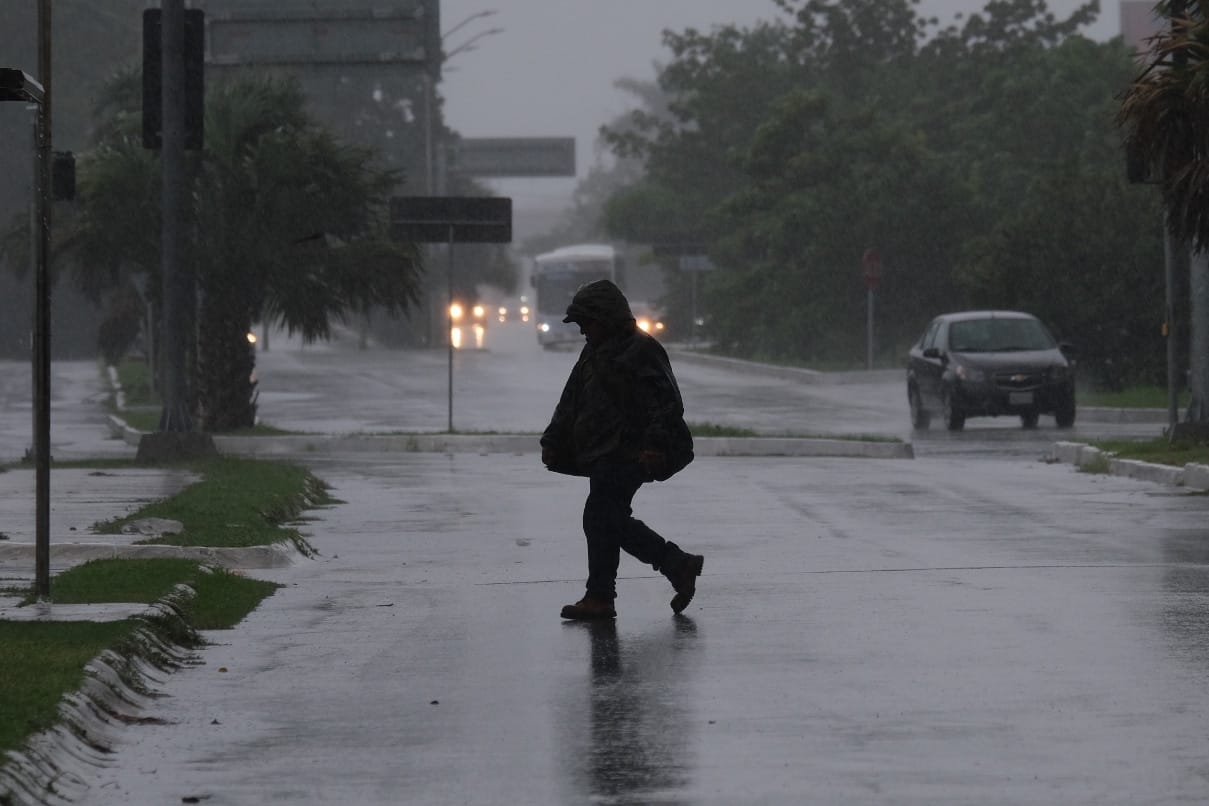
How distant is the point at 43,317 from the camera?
1141cm

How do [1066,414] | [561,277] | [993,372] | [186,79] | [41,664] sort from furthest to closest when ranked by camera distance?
[561,277] < [1066,414] < [993,372] < [186,79] < [41,664]

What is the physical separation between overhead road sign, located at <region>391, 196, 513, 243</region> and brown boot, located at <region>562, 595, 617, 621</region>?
19.8 metres

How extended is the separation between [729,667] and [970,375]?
77.6 ft

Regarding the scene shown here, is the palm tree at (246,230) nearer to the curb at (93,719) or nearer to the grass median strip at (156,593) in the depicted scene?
the grass median strip at (156,593)

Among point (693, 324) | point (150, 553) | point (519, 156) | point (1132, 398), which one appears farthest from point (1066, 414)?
point (519, 156)

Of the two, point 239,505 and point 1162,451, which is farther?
point 1162,451

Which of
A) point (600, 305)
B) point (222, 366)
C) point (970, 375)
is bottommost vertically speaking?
point (970, 375)

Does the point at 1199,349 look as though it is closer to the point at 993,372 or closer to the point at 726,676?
the point at 993,372

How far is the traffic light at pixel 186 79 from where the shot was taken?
2447 centimetres

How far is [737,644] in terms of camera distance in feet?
35.5

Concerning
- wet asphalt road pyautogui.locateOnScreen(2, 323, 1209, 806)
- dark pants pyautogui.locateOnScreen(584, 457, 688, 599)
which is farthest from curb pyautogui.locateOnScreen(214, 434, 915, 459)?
dark pants pyautogui.locateOnScreen(584, 457, 688, 599)

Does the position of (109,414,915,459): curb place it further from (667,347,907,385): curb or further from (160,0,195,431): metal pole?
(667,347,907,385): curb

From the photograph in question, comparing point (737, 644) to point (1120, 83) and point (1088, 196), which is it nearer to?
point (1088, 196)

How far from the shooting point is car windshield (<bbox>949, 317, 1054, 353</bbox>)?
3431 centimetres
